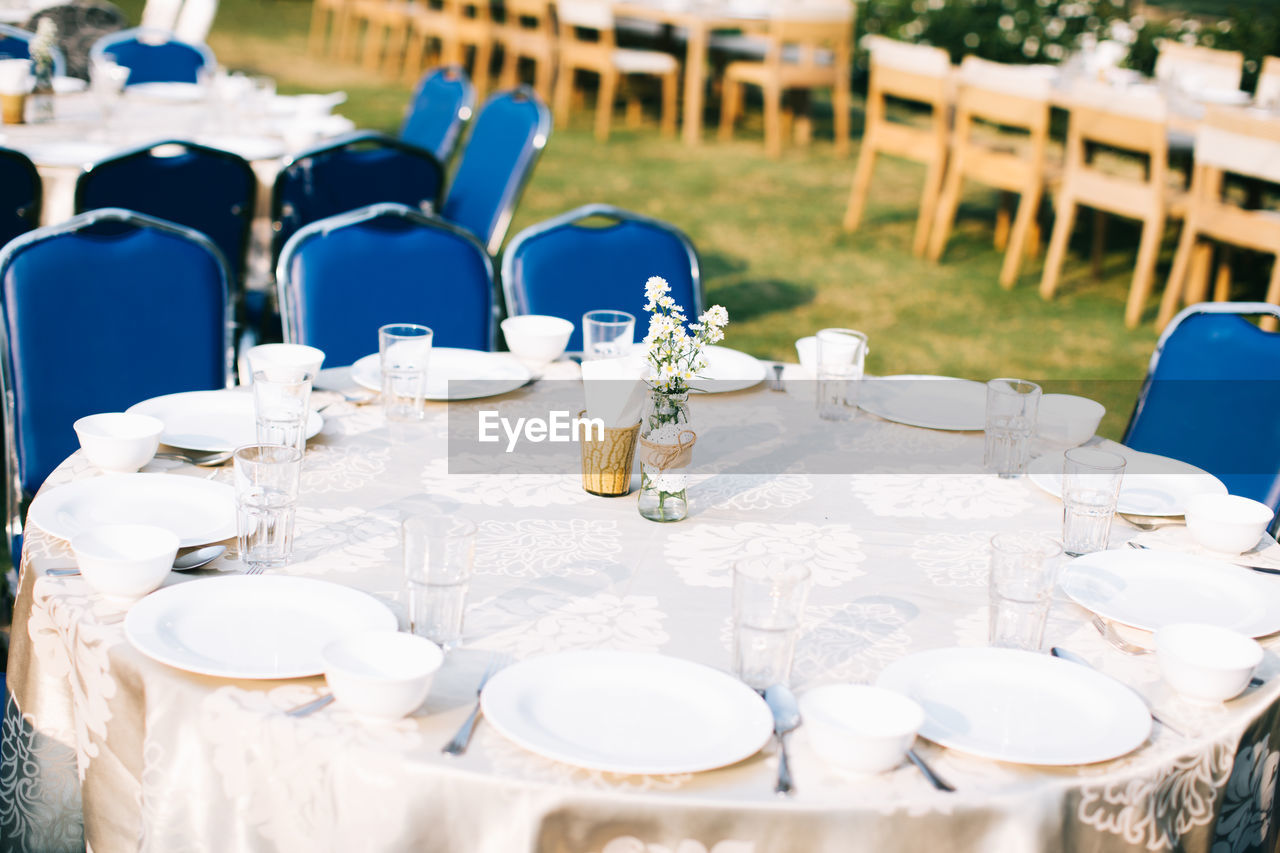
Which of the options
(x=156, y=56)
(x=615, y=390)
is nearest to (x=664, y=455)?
(x=615, y=390)

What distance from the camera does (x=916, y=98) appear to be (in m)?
7.05

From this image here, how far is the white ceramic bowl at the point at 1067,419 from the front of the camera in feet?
7.89

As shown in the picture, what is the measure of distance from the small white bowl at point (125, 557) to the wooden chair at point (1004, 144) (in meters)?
5.30

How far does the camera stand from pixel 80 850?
195cm

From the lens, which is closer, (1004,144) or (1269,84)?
(1269,84)

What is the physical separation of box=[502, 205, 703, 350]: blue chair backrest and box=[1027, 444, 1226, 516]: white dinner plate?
4.21ft

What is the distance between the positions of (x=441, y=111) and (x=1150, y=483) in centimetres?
398

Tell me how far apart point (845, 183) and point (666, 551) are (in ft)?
23.7

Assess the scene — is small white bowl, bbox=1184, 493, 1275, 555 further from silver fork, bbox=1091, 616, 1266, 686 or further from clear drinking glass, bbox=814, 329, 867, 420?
clear drinking glass, bbox=814, 329, 867, 420

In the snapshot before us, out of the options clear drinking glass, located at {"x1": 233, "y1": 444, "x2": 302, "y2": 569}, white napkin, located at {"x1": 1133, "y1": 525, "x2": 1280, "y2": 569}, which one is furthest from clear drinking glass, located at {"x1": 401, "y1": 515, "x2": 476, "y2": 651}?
white napkin, located at {"x1": 1133, "y1": 525, "x2": 1280, "y2": 569}

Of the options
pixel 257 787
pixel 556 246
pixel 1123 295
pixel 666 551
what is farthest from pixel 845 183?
pixel 257 787

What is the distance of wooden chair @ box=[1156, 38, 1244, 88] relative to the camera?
278 inches

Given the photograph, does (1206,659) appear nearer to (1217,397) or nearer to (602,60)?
(1217,397)

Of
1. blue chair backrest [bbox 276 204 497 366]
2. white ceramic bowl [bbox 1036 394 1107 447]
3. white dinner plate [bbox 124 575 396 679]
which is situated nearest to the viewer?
white dinner plate [bbox 124 575 396 679]
